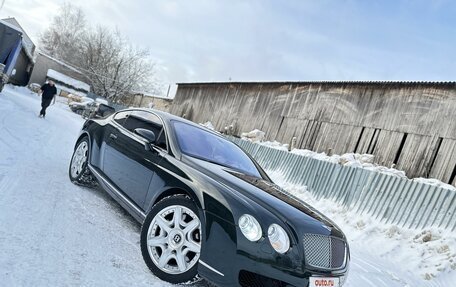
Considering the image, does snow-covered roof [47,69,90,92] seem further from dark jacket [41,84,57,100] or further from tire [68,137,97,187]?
tire [68,137,97,187]

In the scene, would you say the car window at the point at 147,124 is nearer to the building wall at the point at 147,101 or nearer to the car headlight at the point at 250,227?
the car headlight at the point at 250,227

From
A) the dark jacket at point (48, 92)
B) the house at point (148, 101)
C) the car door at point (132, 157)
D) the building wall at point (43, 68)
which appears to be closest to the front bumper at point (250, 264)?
the car door at point (132, 157)

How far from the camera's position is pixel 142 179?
391 centimetres

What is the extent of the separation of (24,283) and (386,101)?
16266mm

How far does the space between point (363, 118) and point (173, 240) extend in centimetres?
1541

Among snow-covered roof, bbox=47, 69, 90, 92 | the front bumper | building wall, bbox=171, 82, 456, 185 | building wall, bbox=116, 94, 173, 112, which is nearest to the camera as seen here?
the front bumper

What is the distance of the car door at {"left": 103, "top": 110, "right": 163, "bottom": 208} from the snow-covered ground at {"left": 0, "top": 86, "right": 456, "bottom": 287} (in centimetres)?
48

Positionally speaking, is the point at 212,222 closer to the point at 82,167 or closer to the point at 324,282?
the point at 324,282

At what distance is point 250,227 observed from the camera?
274 cm

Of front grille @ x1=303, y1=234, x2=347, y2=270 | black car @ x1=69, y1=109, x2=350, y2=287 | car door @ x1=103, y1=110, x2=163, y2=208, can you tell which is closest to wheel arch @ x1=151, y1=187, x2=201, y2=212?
black car @ x1=69, y1=109, x2=350, y2=287

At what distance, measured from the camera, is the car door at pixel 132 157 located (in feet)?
12.8

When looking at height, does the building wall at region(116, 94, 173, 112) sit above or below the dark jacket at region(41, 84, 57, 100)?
above

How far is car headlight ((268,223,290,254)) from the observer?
8.84 ft

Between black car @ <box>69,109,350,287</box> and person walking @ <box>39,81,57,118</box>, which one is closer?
black car @ <box>69,109,350,287</box>
